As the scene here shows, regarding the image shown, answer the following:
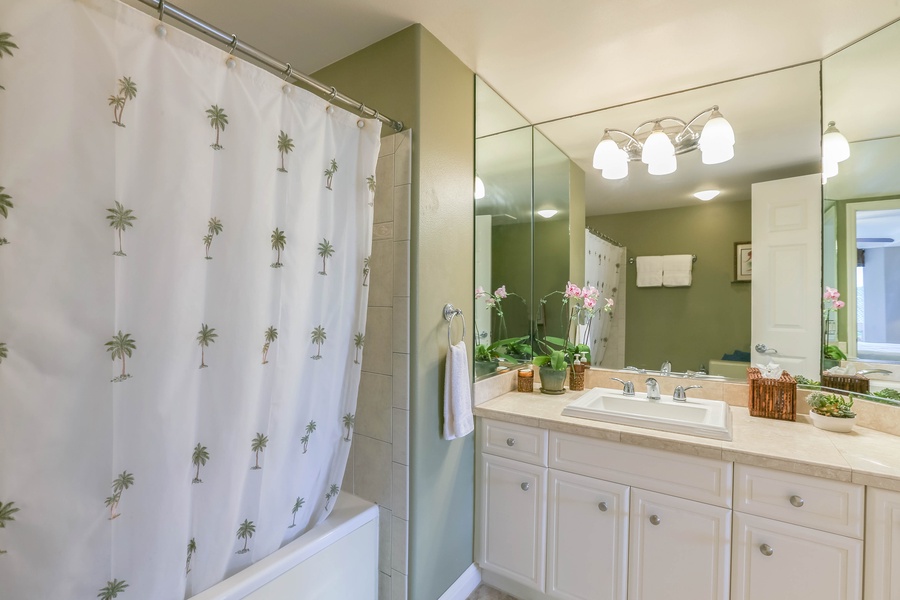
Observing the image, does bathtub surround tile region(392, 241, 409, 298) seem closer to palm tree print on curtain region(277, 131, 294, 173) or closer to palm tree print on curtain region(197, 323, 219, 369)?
palm tree print on curtain region(277, 131, 294, 173)

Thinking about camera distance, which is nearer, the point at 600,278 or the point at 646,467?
the point at 646,467

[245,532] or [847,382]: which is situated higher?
[847,382]

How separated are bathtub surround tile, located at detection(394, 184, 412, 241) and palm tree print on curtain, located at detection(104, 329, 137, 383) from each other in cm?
90

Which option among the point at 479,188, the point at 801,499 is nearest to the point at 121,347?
the point at 479,188

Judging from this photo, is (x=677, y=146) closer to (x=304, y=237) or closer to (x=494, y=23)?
(x=494, y=23)

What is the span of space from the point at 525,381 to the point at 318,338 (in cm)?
120

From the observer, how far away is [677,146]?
200cm

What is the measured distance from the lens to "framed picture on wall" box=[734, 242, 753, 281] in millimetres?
1852

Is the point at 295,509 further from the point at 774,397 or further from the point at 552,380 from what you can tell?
the point at 774,397

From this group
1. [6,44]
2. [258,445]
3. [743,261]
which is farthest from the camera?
[743,261]

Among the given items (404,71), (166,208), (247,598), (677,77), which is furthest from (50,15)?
(677,77)

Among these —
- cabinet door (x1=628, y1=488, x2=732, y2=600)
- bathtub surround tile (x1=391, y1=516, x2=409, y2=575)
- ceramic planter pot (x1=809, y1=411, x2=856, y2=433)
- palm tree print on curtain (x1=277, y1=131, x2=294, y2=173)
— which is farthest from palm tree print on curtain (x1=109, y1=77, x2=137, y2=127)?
ceramic planter pot (x1=809, y1=411, x2=856, y2=433)

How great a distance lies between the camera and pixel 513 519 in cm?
172

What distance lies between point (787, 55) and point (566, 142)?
0.99 metres
